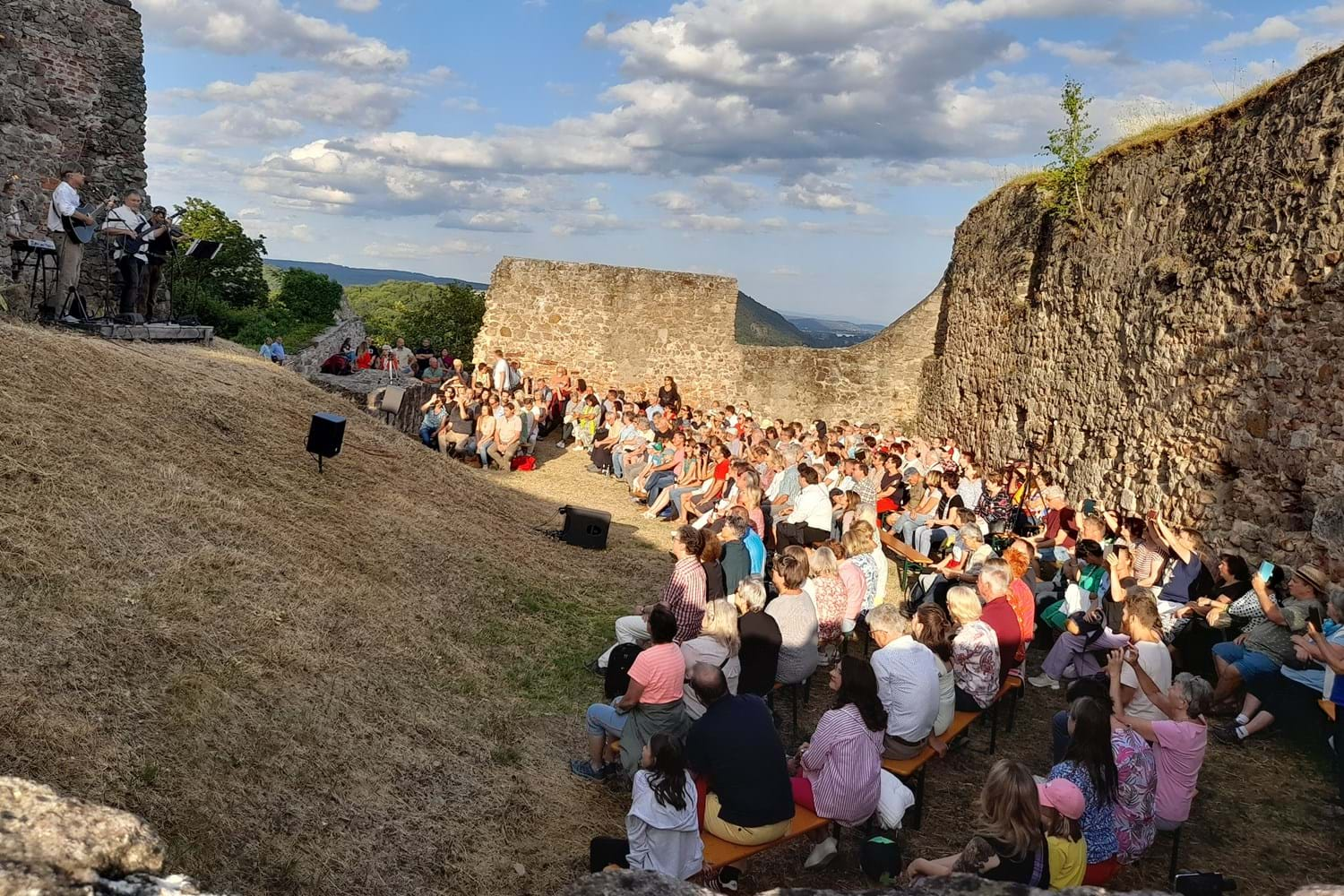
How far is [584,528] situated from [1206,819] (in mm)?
6616

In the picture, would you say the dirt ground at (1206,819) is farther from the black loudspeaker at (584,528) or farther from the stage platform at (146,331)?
the stage platform at (146,331)

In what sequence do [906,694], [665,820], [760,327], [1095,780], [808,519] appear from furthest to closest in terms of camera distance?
[760,327] → [808,519] → [906,694] → [1095,780] → [665,820]

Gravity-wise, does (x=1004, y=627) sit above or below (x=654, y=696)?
above

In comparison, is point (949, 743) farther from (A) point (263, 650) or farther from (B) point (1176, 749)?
(A) point (263, 650)

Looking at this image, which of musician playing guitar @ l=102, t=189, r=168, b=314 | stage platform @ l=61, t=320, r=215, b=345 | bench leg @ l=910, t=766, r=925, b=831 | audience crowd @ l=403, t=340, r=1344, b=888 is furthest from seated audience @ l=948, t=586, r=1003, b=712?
musician playing guitar @ l=102, t=189, r=168, b=314

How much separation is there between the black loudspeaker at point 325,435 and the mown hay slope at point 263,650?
0.77ft

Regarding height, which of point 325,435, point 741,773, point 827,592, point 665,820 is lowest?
point 665,820

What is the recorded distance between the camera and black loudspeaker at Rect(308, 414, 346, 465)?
843 centimetres

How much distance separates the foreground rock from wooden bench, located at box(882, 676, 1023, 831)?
402cm

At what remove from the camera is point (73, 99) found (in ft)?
50.0

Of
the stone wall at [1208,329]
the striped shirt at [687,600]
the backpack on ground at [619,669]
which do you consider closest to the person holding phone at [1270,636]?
the stone wall at [1208,329]

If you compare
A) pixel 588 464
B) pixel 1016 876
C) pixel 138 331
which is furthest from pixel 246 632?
pixel 588 464

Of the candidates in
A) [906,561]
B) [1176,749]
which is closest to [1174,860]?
[1176,749]

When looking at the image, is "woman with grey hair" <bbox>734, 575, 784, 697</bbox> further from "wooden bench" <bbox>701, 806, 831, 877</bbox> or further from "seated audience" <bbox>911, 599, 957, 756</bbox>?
"wooden bench" <bbox>701, 806, 831, 877</bbox>
